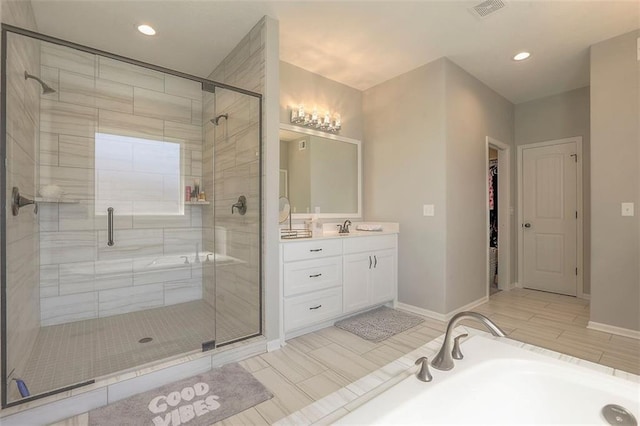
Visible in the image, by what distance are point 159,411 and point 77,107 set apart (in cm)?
278

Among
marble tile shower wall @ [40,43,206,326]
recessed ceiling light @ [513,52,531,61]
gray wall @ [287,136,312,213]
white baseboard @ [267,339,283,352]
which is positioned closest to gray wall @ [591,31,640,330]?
recessed ceiling light @ [513,52,531,61]

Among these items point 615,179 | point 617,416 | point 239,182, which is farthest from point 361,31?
point 617,416

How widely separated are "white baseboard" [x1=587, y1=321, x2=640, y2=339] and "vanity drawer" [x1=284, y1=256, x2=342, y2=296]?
7.90 ft

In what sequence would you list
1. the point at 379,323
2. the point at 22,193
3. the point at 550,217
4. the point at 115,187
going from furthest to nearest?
the point at 550,217, the point at 115,187, the point at 379,323, the point at 22,193

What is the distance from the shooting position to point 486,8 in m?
2.32

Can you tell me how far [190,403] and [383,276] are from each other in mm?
2157

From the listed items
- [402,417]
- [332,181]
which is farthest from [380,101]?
[402,417]

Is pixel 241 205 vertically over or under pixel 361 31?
under

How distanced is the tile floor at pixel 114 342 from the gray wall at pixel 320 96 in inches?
85.6

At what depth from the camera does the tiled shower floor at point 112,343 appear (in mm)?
1849

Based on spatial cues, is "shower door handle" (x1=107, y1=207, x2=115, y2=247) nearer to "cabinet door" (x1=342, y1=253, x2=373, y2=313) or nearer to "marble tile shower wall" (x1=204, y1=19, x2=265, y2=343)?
"marble tile shower wall" (x1=204, y1=19, x2=265, y2=343)

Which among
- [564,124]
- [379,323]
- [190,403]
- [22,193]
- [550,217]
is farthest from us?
[550,217]

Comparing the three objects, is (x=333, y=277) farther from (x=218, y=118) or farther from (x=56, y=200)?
(x=56, y=200)

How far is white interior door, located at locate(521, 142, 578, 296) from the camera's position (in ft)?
12.9
